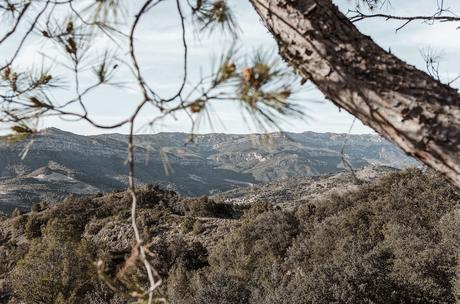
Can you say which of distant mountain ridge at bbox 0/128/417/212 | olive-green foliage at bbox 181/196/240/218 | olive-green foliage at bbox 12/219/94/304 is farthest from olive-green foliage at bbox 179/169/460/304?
Answer: distant mountain ridge at bbox 0/128/417/212

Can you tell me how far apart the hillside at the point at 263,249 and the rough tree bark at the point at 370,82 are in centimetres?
69

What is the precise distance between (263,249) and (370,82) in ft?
50.7

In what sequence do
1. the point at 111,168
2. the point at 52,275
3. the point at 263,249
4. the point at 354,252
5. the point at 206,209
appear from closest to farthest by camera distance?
the point at 354,252
the point at 52,275
the point at 263,249
the point at 206,209
the point at 111,168

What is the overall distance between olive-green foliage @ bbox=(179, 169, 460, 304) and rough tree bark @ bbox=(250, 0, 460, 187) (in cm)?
243

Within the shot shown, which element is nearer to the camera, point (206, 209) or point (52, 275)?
point (52, 275)

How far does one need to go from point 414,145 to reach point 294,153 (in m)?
173

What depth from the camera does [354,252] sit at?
10414 mm

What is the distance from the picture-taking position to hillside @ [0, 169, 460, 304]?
8.78 meters

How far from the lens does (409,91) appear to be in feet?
3.24

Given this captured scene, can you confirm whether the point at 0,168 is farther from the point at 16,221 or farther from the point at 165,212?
the point at 165,212

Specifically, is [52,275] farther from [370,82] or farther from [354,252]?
[370,82]

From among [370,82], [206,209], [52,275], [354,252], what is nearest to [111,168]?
[206,209]

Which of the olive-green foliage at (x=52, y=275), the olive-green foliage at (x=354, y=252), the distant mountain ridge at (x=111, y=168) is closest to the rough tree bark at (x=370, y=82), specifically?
the olive-green foliage at (x=354, y=252)

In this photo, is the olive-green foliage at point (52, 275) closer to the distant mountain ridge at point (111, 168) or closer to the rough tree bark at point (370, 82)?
the rough tree bark at point (370, 82)
